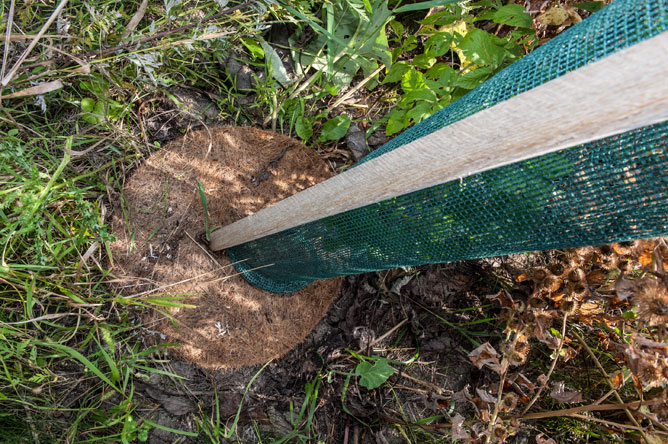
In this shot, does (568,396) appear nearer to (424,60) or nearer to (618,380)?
(618,380)

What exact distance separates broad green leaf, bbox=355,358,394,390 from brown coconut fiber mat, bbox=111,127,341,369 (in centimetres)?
37

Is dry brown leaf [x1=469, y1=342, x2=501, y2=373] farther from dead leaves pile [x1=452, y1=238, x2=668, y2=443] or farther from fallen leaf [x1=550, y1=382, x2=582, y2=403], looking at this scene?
fallen leaf [x1=550, y1=382, x2=582, y2=403]

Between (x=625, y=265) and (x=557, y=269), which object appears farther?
(x=557, y=269)

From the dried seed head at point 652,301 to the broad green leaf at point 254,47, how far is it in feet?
6.58

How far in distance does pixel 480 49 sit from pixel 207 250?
1.55 m

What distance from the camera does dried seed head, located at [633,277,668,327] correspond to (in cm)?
135

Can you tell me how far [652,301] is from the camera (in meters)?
1.37

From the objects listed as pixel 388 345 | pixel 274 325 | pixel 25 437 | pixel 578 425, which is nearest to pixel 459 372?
pixel 388 345

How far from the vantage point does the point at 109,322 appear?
6.75 feet

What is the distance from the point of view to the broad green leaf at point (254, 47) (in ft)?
7.69

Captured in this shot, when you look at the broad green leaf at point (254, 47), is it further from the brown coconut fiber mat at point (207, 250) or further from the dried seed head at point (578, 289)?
the dried seed head at point (578, 289)

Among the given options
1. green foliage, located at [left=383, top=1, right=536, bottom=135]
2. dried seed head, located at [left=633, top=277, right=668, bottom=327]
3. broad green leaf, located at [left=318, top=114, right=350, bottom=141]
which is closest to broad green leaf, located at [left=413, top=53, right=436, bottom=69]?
green foliage, located at [left=383, top=1, right=536, bottom=135]

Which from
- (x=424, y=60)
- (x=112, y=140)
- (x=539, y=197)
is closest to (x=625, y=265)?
(x=539, y=197)

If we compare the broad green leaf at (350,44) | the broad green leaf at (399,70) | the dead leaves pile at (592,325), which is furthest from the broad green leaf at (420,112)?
the dead leaves pile at (592,325)
